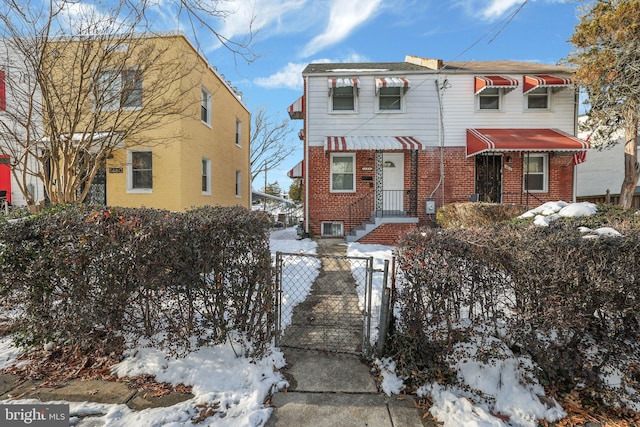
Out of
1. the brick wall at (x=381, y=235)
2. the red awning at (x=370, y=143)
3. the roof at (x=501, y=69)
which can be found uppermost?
the roof at (x=501, y=69)

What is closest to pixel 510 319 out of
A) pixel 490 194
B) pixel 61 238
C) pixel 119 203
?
pixel 61 238

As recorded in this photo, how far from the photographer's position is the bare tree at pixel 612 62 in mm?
8297

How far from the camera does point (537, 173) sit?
10766mm

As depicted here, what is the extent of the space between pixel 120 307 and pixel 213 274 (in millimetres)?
976

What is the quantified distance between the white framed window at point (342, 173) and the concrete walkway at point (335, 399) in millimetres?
7946

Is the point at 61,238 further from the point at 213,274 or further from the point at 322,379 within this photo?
the point at 322,379

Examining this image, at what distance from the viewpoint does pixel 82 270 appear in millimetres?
2820

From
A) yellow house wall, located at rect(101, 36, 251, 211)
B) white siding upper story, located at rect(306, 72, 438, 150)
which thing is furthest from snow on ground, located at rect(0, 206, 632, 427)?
white siding upper story, located at rect(306, 72, 438, 150)

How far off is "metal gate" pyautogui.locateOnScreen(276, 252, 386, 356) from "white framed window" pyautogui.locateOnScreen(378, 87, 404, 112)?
6723 millimetres

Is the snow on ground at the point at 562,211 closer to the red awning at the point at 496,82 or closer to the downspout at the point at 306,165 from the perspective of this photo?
the red awning at the point at 496,82

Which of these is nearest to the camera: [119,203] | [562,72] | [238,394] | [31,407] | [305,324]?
[31,407]

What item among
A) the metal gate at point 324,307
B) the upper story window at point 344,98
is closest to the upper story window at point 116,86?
the metal gate at point 324,307

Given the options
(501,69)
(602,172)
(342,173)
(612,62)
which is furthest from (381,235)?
(602,172)

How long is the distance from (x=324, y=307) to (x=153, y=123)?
7704mm
